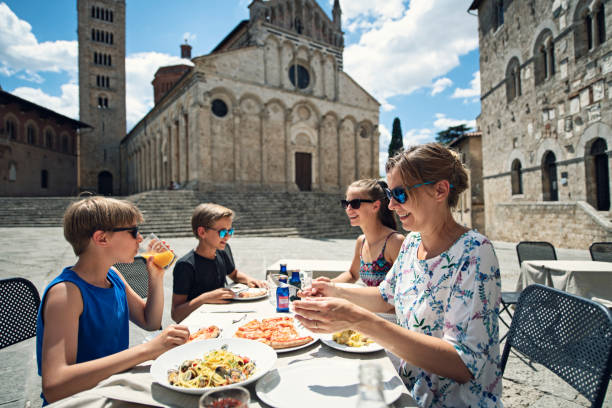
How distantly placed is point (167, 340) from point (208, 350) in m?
0.19

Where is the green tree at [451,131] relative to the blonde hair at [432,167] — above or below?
above

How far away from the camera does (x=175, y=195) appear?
57.9ft

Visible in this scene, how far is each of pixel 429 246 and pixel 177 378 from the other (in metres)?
1.31

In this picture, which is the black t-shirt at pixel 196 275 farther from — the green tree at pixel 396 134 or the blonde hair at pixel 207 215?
the green tree at pixel 396 134

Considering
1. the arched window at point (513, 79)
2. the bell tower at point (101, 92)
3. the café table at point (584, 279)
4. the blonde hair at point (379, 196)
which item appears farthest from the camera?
the bell tower at point (101, 92)

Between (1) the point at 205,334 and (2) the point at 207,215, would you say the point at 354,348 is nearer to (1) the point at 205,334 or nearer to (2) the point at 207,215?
(1) the point at 205,334

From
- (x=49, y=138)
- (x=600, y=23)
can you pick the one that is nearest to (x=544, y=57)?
(x=600, y=23)

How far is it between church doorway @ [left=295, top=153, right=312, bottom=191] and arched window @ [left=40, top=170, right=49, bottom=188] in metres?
26.0

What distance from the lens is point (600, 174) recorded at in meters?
10.2

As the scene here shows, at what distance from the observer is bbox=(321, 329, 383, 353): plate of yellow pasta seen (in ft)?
5.20

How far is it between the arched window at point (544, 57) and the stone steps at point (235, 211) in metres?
10.6

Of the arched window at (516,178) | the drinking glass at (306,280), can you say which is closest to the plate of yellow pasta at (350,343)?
the drinking glass at (306,280)

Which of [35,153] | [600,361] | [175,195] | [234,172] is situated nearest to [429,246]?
[600,361]

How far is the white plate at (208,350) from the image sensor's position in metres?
1.28
